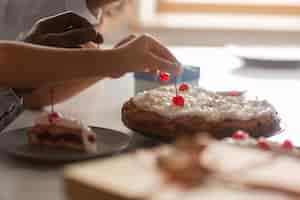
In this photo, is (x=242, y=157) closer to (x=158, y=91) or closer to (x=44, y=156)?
(x=44, y=156)

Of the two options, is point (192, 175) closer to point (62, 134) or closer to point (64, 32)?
point (62, 134)

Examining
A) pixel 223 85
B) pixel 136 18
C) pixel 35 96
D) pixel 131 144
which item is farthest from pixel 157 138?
pixel 136 18

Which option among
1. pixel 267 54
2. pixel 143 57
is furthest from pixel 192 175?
pixel 267 54

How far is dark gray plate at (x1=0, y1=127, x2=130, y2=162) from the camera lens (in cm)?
95

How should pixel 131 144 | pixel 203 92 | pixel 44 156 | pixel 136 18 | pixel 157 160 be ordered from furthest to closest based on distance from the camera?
pixel 136 18 < pixel 203 92 < pixel 131 144 < pixel 44 156 < pixel 157 160

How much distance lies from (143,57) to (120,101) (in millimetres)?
303

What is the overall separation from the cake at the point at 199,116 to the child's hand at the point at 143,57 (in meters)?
0.04

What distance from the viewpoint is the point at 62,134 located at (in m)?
0.99

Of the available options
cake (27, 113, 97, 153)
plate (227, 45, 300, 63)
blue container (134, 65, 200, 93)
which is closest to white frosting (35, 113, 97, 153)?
cake (27, 113, 97, 153)

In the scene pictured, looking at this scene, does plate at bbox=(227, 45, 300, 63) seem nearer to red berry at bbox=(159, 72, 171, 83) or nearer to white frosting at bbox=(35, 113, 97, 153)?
red berry at bbox=(159, 72, 171, 83)

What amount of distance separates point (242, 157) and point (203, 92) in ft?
1.58

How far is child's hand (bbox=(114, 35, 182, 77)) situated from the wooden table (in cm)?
11

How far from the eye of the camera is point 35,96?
1.25 metres

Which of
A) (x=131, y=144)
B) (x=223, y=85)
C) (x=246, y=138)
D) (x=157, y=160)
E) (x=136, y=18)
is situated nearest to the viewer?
(x=157, y=160)
